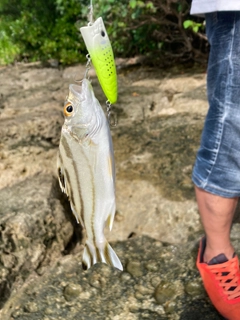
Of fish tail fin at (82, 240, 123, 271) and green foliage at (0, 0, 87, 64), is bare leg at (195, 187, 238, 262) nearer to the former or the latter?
fish tail fin at (82, 240, 123, 271)

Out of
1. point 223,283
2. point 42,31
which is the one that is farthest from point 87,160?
point 42,31

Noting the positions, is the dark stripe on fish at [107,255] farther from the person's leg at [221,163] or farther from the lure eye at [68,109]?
the person's leg at [221,163]

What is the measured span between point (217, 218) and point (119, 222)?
1235 millimetres

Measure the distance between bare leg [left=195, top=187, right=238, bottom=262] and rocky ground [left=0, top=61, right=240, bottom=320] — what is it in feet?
0.97

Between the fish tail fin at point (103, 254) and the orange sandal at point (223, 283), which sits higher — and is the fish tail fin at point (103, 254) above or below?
above

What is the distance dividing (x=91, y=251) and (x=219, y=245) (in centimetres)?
78

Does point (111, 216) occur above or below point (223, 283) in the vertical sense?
above

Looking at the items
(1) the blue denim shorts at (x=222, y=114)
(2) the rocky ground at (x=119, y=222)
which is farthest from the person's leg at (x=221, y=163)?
(2) the rocky ground at (x=119, y=222)

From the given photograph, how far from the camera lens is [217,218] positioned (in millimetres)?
1806

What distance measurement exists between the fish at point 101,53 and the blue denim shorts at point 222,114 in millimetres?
608

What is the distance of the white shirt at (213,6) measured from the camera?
154 cm

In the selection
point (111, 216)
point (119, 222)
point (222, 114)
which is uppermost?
point (222, 114)

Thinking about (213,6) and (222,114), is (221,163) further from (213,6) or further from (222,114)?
(213,6)

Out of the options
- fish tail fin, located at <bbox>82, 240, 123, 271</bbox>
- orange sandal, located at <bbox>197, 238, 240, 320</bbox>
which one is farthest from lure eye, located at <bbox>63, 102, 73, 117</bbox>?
orange sandal, located at <bbox>197, 238, 240, 320</bbox>
